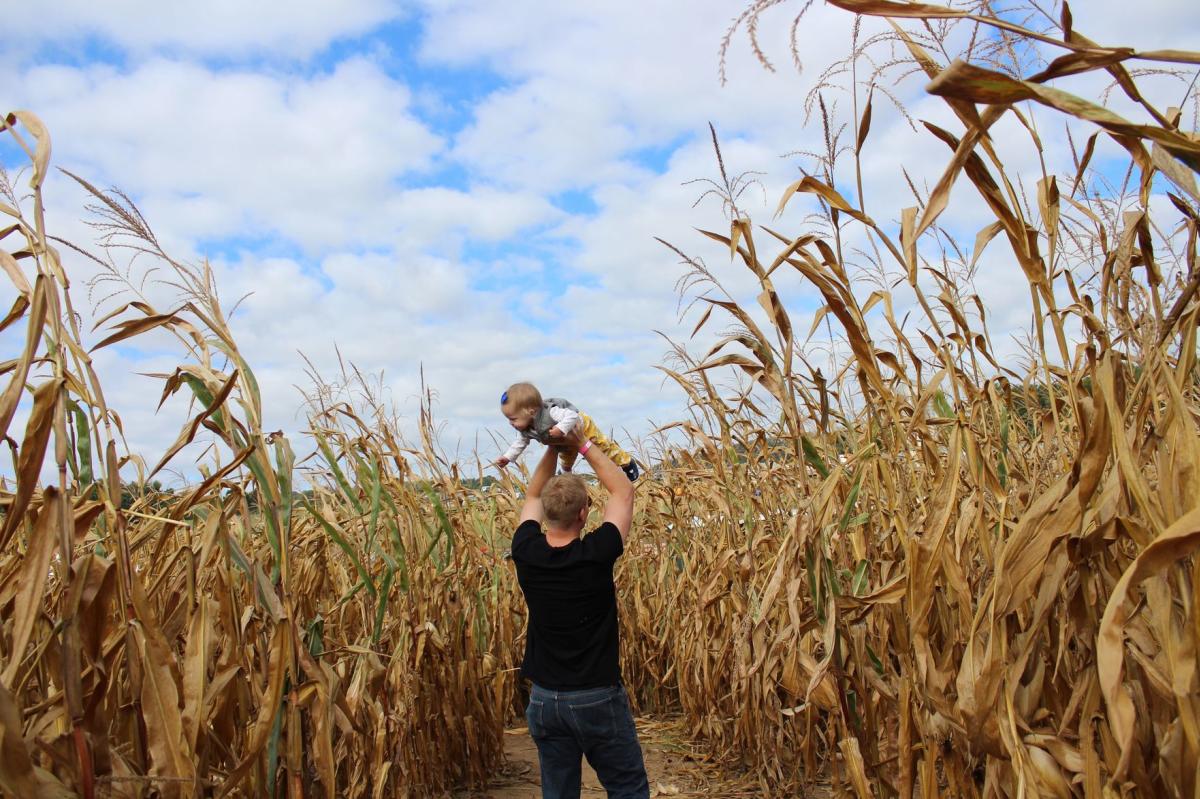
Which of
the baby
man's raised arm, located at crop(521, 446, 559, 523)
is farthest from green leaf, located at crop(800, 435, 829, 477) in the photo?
the baby

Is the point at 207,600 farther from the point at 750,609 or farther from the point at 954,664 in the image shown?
the point at 750,609

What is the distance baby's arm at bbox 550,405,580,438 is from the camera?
13.5ft

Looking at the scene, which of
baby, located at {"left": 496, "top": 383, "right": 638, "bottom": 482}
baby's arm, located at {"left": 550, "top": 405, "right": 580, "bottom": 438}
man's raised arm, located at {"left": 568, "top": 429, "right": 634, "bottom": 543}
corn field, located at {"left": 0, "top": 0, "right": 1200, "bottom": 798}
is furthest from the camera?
baby, located at {"left": 496, "top": 383, "right": 638, "bottom": 482}

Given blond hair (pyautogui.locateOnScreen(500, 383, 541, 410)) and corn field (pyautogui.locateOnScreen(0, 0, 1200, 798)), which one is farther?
blond hair (pyautogui.locateOnScreen(500, 383, 541, 410))

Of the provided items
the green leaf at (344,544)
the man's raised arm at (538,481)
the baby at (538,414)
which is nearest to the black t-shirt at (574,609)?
the man's raised arm at (538,481)

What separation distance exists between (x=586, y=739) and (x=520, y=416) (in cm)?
199

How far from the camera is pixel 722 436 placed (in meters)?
4.23

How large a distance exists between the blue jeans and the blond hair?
180 cm

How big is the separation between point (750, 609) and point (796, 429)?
1.46m

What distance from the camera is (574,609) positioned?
3.38 meters

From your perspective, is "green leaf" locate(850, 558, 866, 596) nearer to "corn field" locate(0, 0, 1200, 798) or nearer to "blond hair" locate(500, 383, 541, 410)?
"corn field" locate(0, 0, 1200, 798)

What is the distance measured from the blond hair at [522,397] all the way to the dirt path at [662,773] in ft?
6.71

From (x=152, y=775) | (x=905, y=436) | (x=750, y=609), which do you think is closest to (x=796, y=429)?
(x=905, y=436)

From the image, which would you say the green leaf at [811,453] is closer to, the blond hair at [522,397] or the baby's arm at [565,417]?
the baby's arm at [565,417]
